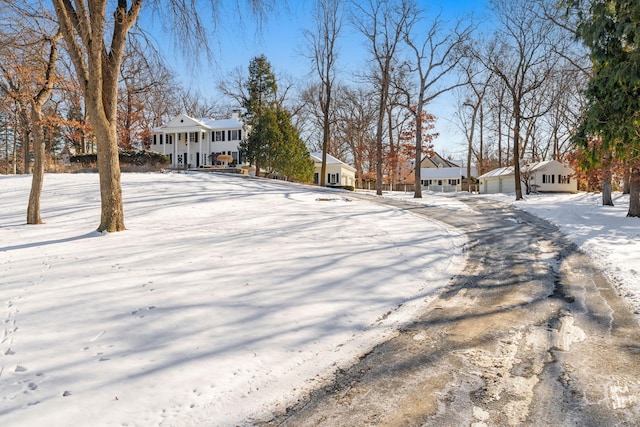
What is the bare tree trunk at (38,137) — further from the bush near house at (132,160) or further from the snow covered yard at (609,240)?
the bush near house at (132,160)

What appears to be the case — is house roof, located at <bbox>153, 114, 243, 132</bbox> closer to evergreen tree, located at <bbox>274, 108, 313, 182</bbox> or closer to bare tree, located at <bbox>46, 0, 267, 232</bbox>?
evergreen tree, located at <bbox>274, 108, 313, 182</bbox>

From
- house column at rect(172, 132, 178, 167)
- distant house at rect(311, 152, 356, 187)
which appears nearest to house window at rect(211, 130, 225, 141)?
house column at rect(172, 132, 178, 167)

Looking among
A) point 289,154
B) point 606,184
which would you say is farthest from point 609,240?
point 289,154

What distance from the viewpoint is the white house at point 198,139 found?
36.5 meters

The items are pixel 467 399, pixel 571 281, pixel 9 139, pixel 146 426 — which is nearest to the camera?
pixel 146 426

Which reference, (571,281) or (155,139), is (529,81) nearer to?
(571,281)

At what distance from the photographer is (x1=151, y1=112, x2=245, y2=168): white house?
3647cm

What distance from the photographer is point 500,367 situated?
3.14 meters

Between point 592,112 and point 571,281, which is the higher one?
point 592,112

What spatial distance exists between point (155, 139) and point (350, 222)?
3488cm

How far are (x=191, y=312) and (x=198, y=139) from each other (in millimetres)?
36653

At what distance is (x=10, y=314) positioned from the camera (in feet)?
12.8

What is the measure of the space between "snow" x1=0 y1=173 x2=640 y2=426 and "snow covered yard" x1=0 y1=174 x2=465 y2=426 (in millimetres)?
17

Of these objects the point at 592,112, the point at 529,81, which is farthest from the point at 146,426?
the point at 529,81
